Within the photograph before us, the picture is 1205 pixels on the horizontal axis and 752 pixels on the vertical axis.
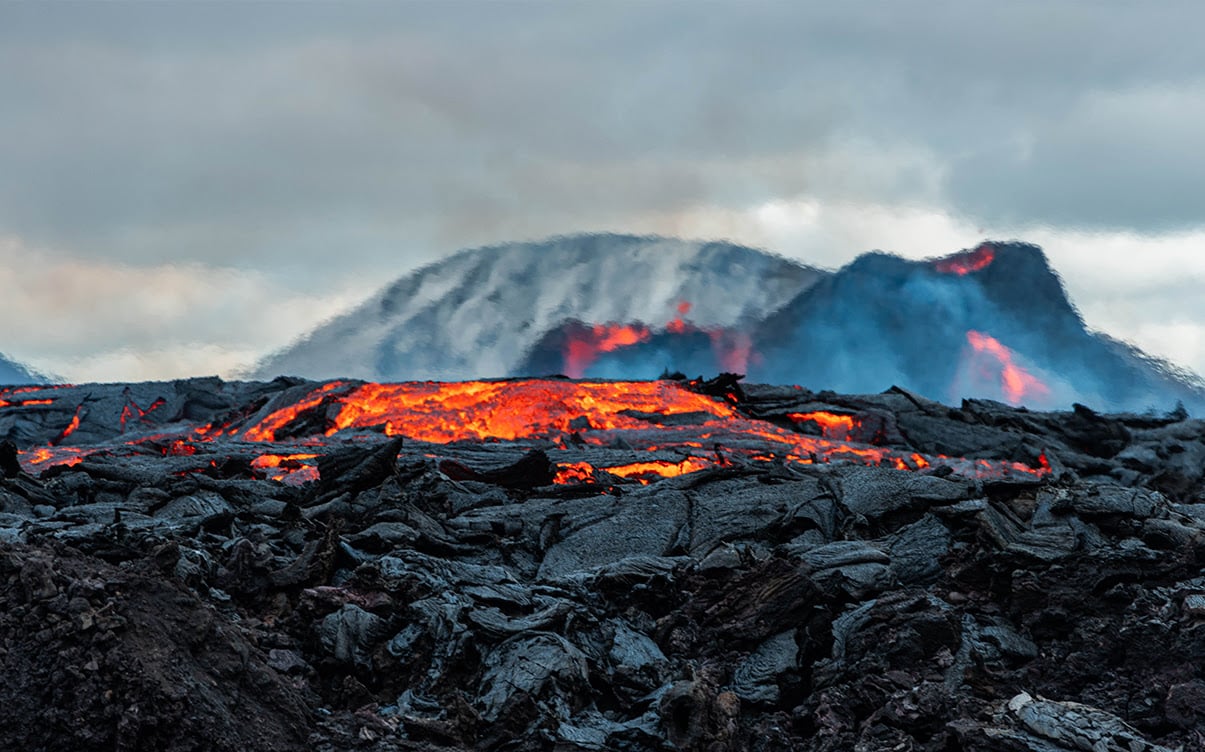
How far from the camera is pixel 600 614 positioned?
12.3 metres

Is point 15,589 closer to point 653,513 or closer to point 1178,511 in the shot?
point 653,513

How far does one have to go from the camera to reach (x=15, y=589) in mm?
9406

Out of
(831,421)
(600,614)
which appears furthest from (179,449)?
(831,421)

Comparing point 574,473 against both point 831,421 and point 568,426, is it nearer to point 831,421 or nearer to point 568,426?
point 568,426

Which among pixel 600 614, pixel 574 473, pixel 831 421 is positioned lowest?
pixel 600 614

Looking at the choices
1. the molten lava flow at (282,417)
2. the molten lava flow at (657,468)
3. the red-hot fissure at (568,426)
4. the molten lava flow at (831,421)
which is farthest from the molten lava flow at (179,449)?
the molten lava flow at (831,421)

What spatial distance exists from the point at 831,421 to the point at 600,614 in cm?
2271

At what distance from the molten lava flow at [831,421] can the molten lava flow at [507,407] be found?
200 centimetres

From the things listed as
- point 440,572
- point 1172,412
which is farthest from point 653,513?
point 1172,412

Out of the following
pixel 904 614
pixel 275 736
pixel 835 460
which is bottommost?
pixel 275 736

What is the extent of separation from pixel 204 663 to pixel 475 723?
7.51 ft

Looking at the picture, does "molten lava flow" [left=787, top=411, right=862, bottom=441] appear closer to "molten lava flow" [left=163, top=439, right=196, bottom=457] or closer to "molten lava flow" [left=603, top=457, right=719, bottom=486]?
"molten lava flow" [left=603, top=457, right=719, bottom=486]

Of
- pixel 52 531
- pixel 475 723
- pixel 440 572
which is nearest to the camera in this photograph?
pixel 475 723

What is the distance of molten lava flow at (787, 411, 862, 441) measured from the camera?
33.6 m
